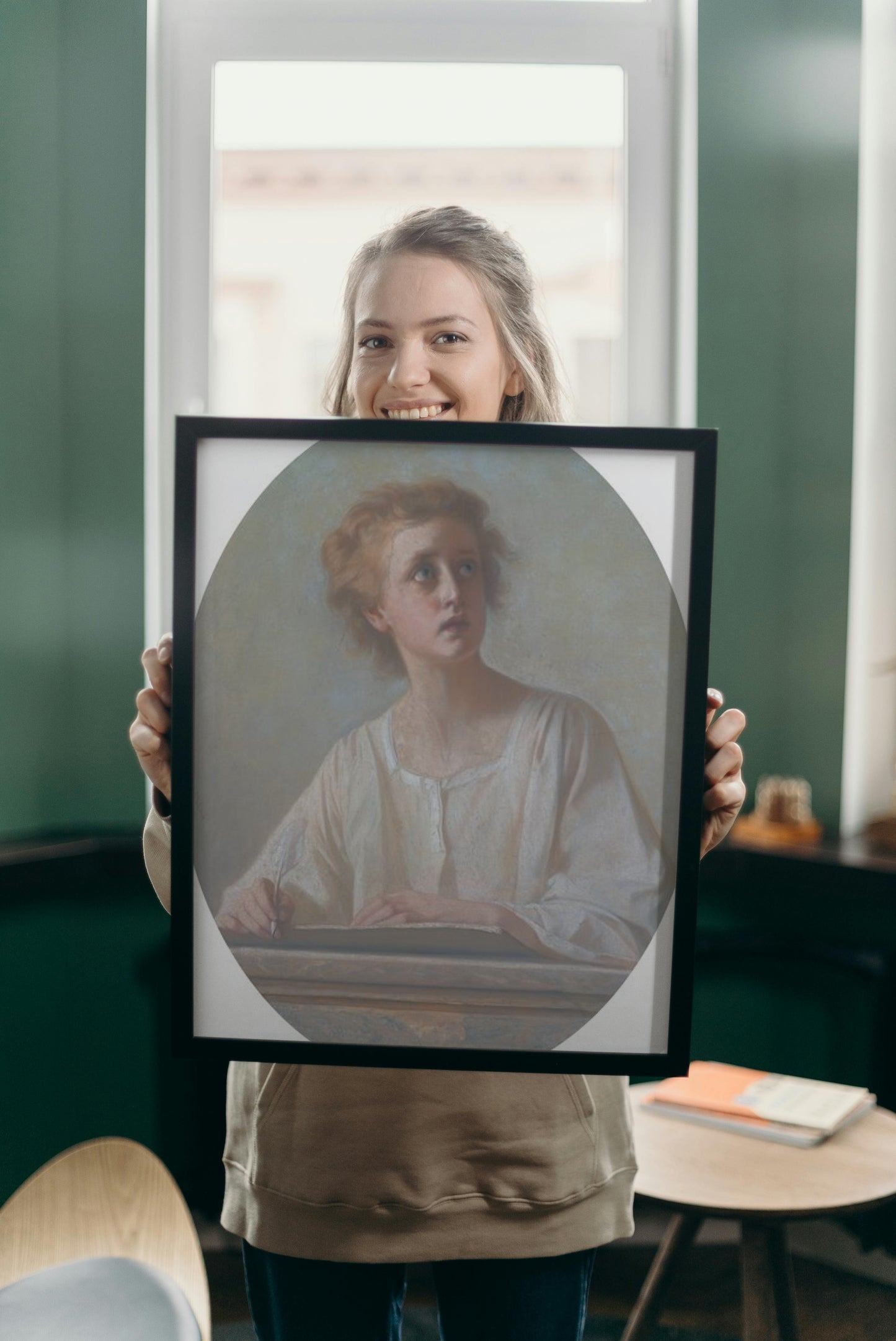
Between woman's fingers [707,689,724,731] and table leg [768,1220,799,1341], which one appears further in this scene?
table leg [768,1220,799,1341]

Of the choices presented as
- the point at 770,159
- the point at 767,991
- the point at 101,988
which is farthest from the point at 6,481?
the point at 767,991

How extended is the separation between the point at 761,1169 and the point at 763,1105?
166 millimetres

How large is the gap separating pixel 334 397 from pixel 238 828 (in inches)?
17.9

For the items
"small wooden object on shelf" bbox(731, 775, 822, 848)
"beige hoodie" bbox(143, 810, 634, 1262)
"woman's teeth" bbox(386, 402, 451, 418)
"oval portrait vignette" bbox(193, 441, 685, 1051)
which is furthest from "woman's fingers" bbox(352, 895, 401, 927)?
"small wooden object on shelf" bbox(731, 775, 822, 848)

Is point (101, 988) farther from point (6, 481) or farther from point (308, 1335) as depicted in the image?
point (308, 1335)

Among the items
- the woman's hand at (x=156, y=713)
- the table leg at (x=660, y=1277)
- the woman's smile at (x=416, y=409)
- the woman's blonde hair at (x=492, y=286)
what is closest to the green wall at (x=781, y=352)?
the table leg at (x=660, y=1277)

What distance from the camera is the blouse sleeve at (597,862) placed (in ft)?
2.81

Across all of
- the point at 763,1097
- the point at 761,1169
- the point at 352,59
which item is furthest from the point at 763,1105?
the point at 352,59

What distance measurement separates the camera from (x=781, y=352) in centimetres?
233

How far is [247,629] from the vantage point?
0.86m

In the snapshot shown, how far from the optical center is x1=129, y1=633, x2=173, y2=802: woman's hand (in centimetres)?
88

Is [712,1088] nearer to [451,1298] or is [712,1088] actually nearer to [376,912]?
[451,1298]

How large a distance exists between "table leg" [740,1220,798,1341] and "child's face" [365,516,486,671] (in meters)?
0.99

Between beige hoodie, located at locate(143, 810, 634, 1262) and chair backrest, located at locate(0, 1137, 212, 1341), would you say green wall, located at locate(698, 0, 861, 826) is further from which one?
chair backrest, located at locate(0, 1137, 212, 1341)
